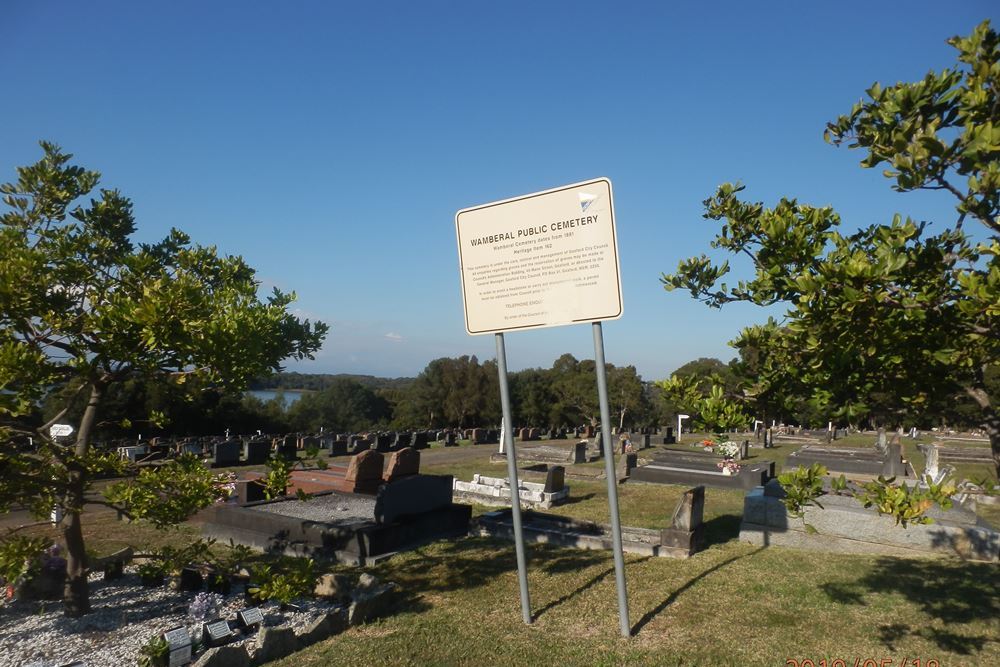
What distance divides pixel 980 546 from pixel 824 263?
8894mm

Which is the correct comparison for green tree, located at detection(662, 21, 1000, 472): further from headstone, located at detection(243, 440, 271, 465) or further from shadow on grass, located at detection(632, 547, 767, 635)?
headstone, located at detection(243, 440, 271, 465)

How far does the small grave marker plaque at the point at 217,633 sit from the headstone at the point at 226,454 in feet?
54.5

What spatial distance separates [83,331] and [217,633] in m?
3.21

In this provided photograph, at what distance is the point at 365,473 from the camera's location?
1453 centimetres

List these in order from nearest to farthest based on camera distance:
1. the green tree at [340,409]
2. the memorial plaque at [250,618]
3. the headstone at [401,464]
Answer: the memorial plaque at [250,618]
the headstone at [401,464]
the green tree at [340,409]

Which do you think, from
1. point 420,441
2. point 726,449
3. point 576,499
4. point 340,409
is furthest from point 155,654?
point 340,409

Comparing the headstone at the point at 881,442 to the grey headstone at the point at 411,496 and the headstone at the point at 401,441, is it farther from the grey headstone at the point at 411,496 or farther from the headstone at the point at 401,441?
the grey headstone at the point at 411,496

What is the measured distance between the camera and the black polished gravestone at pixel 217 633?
19.8ft

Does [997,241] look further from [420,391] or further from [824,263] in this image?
[420,391]

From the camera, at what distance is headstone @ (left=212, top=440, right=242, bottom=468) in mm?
21453

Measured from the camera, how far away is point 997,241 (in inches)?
145

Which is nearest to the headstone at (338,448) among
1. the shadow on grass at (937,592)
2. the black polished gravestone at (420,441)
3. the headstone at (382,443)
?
the headstone at (382,443)

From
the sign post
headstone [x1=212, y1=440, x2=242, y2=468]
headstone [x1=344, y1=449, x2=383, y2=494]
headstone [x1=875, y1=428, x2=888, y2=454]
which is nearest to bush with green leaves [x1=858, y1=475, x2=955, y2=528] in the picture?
the sign post

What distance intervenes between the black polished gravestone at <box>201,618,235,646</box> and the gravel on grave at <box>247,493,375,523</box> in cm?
542
